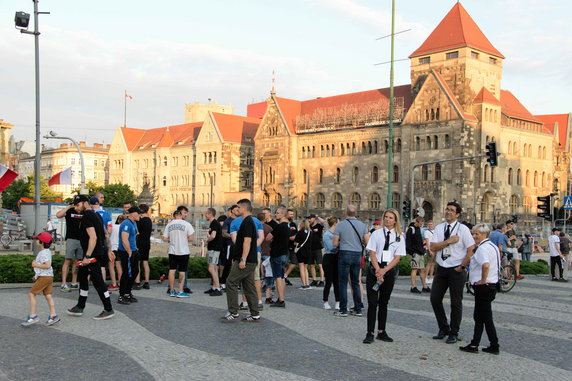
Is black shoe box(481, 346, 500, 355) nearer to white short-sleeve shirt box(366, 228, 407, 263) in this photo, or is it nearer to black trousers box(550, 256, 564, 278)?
white short-sleeve shirt box(366, 228, 407, 263)

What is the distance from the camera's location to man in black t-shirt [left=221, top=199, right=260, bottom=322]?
11859mm

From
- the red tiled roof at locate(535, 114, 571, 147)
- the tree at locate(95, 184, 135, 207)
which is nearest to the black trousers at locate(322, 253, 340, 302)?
the red tiled roof at locate(535, 114, 571, 147)

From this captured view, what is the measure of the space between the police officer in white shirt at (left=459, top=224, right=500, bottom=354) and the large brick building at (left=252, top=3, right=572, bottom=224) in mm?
47105

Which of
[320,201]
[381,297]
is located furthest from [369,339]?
[320,201]

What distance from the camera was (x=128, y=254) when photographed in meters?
14.4

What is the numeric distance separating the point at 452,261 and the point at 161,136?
95.3 meters

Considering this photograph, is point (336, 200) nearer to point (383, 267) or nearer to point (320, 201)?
point (320, 201)

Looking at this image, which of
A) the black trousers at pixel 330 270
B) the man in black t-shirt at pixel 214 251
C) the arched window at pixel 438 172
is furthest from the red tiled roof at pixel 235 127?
the black trousers at pixel 330 270


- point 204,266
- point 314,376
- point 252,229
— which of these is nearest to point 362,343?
point 314,376

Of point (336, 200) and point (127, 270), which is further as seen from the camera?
point (336, 200)

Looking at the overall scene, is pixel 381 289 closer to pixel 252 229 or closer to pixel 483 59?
pixel 252 229

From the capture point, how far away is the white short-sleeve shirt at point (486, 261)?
9977 millimetres

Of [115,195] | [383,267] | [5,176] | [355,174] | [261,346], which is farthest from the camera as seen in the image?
[115,195]

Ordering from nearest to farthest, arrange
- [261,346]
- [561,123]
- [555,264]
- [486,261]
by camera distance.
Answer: [261,346] → [486,261] → [555,264] → [561,123]
